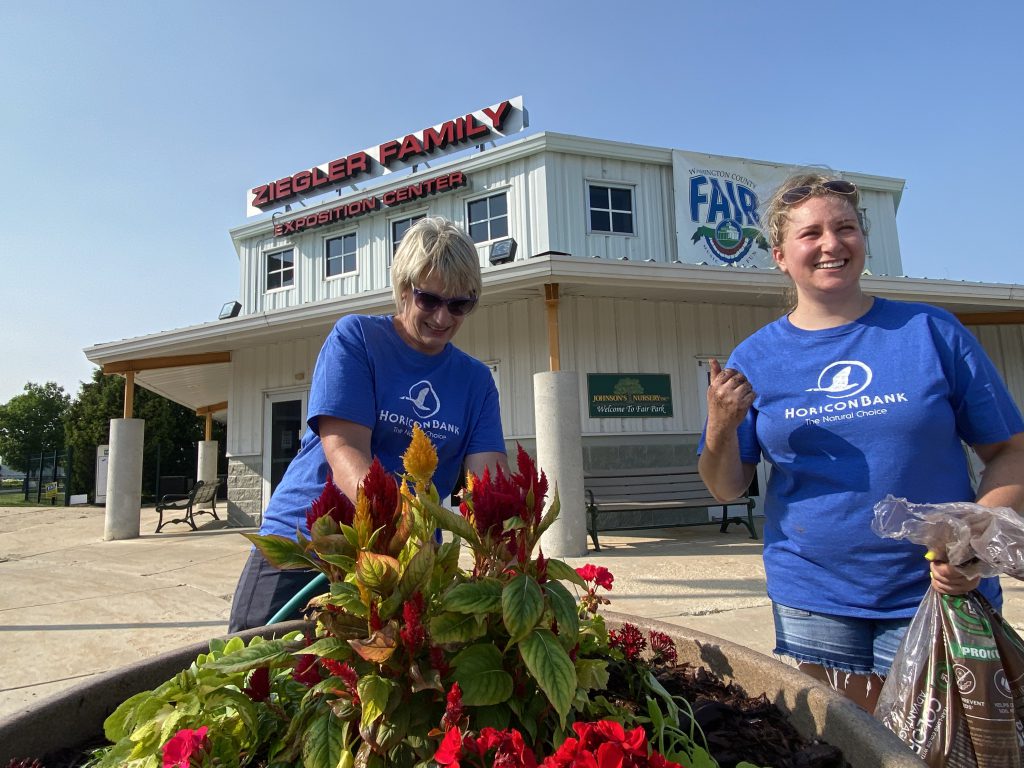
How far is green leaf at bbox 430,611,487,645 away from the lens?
2.29 ft

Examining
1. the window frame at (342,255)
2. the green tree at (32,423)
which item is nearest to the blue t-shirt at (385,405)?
the window frame at (342,255)

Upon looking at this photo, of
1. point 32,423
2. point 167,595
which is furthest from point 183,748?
point 32,423

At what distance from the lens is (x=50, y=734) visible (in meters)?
0.99

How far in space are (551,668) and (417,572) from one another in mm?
186

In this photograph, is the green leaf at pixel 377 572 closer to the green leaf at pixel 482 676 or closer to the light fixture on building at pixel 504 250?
the green leaf at pixel 482 676

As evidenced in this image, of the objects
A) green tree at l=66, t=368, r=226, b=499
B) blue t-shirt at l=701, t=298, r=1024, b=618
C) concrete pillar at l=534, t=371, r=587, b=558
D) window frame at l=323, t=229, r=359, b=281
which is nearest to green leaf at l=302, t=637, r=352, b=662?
blue t-shirt at l=701, t=298, r=1024, b=618

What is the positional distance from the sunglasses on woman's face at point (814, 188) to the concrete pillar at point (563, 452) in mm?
4868

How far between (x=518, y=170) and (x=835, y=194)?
32.8 feet

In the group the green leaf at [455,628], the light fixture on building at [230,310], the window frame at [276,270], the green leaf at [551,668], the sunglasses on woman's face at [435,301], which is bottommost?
the green leaf at [551,668]

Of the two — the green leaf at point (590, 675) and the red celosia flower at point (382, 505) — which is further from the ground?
the red celosia flower at point (382, 505)

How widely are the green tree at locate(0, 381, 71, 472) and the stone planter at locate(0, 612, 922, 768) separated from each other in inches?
1842

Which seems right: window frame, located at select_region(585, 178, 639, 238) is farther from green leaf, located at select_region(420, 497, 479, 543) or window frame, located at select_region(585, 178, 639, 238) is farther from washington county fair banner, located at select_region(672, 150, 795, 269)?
green leaf, located at select_region(420, 497, 479, 543)

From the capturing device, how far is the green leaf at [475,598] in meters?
0.68

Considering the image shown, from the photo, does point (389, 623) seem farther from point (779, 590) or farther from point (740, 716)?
point (779, 590)
